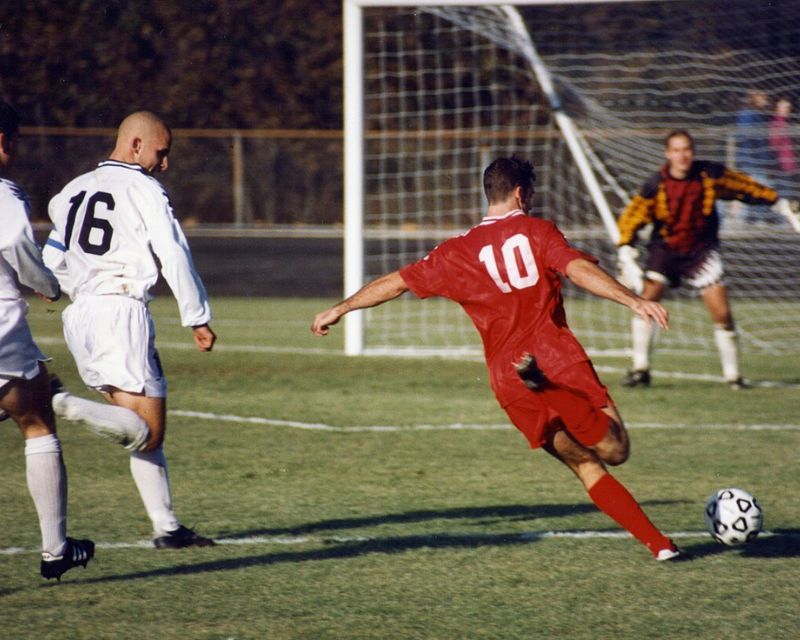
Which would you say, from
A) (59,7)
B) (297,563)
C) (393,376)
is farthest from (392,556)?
(59,7)

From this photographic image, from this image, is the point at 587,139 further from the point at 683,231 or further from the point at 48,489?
the point at 48,489

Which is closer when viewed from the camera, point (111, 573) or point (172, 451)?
point (111, 573)

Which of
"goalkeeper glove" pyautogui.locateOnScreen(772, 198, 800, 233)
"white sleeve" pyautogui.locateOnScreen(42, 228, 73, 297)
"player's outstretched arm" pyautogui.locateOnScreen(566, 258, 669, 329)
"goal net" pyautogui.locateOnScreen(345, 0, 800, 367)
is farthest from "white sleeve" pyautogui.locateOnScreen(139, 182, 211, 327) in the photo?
"goal net" pyautogui.locateOnScreen(345, 0, 800, 367)

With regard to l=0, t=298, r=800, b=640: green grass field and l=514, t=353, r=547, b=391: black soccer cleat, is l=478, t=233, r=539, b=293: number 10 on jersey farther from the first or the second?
l=0, t=298, r=800, b=640: green grass field

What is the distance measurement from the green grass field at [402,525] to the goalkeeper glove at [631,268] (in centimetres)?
87

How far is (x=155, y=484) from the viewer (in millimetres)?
5621

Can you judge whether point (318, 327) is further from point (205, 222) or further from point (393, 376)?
point (205, 222)

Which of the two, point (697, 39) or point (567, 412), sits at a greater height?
point (697, 39)

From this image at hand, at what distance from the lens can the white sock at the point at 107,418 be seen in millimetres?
4801

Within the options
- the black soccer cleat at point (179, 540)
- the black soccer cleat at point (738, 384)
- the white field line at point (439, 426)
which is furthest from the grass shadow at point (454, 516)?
the black soccer cleat at point (738, 384)

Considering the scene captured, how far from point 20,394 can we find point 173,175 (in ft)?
80.7

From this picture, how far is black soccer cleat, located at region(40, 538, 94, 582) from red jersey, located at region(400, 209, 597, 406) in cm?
168

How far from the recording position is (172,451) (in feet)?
26.4

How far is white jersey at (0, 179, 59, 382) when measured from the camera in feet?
16.0
